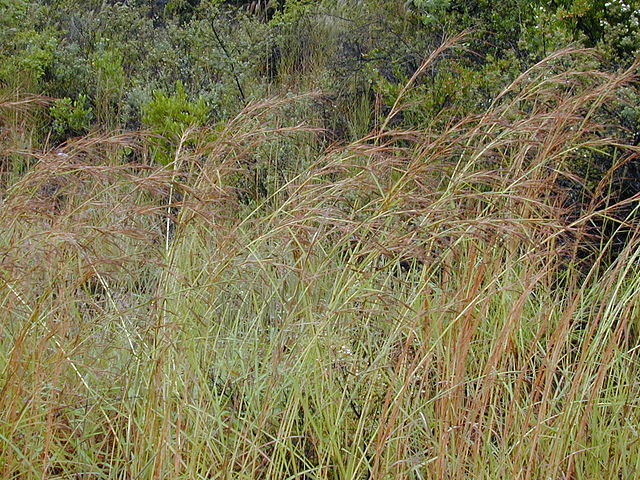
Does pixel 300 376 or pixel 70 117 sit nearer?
pixel 300 376

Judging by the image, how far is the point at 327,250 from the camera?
146 inches

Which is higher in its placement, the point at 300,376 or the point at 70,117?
the point at 300,376

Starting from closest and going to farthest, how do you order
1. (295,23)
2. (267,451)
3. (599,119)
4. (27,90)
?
(267,451) < (599,119) < (27,90) < (295,23)

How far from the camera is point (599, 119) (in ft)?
13.5

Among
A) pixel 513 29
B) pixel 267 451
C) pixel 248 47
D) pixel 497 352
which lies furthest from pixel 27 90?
pixel 497 352

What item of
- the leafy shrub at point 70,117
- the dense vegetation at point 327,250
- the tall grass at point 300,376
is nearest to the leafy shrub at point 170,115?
the dense vegetation at point 327,250

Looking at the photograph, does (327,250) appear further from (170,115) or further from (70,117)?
(70,117)

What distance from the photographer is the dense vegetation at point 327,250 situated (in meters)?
2.25

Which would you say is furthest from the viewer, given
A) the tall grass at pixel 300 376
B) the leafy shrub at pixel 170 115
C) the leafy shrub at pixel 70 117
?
the leafy shrub at pixel 70 117

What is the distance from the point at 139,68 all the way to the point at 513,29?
355cm

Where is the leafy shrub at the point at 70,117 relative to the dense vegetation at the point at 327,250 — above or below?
below

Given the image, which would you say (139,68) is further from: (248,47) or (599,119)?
(599,119)

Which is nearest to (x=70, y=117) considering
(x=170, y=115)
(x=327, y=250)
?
(x=170, y=115)

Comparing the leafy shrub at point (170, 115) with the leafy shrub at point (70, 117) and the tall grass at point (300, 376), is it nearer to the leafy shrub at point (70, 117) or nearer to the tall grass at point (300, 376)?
the leafy shrub at point (70, 117)
